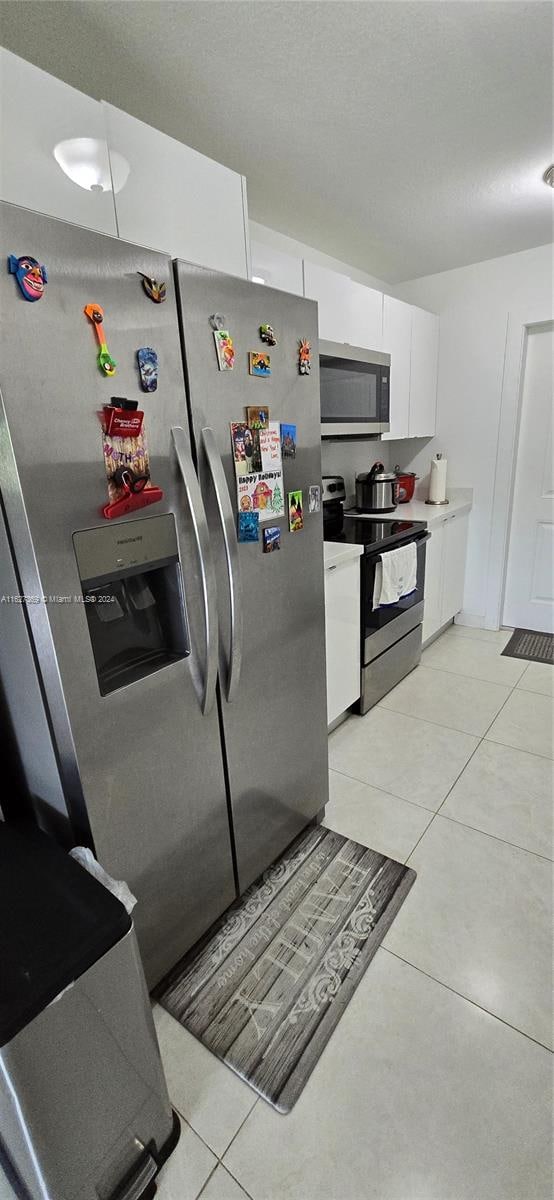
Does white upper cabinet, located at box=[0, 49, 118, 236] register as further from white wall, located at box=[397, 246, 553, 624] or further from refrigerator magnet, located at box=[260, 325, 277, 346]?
white wall, located at box=[397, 246, 553, 624]

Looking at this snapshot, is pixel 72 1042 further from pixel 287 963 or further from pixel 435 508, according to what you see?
pixel 435 508

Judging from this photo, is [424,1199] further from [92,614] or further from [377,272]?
[377,272]

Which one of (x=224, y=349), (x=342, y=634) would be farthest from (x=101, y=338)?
(x=342, y=634)

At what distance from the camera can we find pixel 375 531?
2682 mm

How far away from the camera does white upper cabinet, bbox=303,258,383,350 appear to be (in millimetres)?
2230

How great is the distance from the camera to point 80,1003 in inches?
33.9

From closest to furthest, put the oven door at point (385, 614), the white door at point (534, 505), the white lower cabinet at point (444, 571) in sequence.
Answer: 1. the oven door at point (385, 614)
2. the white lower cabinet at point (444, 571)
3. the white door at point (534, 505)

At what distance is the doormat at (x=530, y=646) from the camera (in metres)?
3.32

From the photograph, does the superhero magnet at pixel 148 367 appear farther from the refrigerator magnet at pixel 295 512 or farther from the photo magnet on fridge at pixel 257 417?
the refrigerator magnet at pixel 295 512

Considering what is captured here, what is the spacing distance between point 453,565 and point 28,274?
3.18 meters

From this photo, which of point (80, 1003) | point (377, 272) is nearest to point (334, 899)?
point (80, 1003)

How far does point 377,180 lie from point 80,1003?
9.19 ft

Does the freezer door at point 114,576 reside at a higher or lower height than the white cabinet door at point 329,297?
lower

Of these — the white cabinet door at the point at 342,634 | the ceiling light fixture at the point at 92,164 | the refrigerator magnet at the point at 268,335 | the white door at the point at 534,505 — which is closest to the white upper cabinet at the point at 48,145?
the ceiling light fixture at the point at 92,164
